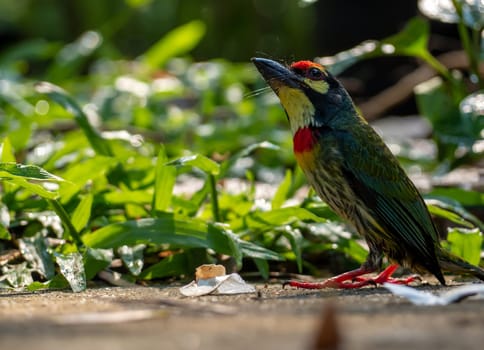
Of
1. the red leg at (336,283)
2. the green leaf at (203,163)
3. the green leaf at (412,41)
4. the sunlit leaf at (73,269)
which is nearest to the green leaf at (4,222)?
the sunlit leaf at (73,269)

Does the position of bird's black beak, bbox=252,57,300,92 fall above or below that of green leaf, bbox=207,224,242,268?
above

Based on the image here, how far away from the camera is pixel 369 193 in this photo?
3.78 m

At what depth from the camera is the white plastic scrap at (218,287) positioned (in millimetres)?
3312

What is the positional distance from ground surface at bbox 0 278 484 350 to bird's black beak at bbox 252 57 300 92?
110 cm

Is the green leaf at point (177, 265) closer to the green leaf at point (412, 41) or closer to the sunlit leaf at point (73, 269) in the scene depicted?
the sunlit leaf at point (73, 269)

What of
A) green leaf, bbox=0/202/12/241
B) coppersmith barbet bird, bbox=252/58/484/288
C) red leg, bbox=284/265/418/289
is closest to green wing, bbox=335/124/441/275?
coppersmith barbet bird, bbox=252/58/484/288

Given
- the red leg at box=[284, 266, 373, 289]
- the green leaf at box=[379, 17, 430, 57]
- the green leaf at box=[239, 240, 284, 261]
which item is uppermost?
the green leaf at box=[379, 17, 430, 57]

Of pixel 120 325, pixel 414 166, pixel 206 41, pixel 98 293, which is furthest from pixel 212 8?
pixel 120 325

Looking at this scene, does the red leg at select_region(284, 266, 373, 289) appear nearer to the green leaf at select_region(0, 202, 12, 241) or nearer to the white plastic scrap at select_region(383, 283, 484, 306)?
the white plastic scrap at select_region(383, 283, 484, 306)

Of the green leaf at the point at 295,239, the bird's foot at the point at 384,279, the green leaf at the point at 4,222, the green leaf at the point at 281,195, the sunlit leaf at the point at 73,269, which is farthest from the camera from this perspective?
the green leaf at the point at 281,195

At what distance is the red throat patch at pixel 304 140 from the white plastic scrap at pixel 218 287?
2.13 feet

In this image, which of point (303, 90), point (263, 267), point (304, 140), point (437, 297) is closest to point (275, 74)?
point (303, 90)

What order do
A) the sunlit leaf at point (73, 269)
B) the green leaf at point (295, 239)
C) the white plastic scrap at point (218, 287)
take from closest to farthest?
1. the white plastic scrap at point (218, 287)
2. the sunlit leaf at point (73, 269)
3. the green leaf at point (295, 239)

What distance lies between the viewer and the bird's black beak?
3938mm
